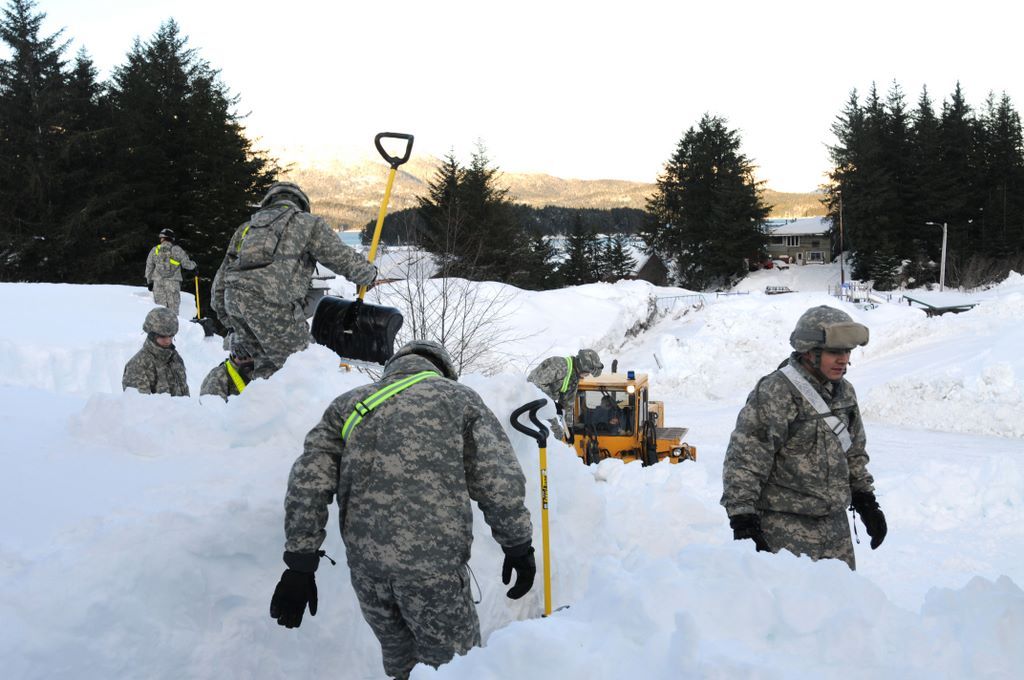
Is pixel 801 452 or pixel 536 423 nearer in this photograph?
pixel 801 452

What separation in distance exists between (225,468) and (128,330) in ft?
33.4

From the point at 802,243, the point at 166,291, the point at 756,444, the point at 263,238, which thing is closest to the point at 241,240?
the point at 263,238

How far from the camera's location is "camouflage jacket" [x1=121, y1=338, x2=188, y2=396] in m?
6.76

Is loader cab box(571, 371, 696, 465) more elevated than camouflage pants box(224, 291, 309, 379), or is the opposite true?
camouflage pants box(224, 291, 309, 379)

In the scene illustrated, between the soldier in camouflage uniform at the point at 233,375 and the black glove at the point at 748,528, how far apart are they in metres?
3.27

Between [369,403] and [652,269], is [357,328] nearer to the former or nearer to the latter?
[369,403]

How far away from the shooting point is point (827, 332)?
412cm

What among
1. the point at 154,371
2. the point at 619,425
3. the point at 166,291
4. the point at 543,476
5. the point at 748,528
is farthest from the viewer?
the point at 166,291

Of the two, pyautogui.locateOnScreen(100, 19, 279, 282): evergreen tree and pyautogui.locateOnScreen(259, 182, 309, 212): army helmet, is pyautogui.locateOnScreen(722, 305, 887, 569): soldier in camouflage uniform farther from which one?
pyautogui.locateOnScreen(100, 19, 279, 282): evergreen tree

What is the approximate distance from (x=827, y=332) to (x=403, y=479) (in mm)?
2248

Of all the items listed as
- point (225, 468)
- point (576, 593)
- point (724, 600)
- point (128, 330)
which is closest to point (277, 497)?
point (225, 468)

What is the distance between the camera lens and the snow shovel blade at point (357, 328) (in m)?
5.04

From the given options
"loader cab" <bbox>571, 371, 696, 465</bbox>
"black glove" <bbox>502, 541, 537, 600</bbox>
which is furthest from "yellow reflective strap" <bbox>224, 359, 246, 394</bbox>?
"loader cab" <bbox>571, 371, 696, 465</bbox>

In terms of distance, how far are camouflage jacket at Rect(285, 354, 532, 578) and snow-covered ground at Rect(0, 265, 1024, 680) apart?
659mm
